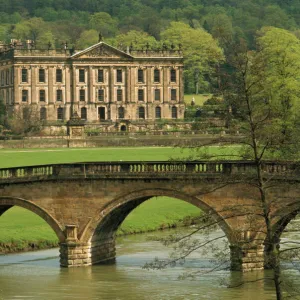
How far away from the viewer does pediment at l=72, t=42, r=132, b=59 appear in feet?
529

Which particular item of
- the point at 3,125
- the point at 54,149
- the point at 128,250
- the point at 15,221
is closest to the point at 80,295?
the point at 128,250

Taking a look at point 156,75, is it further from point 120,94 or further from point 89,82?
point 89,82

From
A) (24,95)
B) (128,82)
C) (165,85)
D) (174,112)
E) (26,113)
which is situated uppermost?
(128,82)

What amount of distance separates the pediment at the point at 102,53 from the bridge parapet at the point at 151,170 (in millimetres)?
95046

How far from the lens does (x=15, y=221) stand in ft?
246

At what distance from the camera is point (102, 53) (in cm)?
16188

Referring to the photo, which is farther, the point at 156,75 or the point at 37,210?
the point at 156,75

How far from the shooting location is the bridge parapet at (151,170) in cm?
5816

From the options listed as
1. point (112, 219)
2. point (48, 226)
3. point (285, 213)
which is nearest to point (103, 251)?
point (112, 219)

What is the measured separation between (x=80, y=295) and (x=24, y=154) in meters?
56.4

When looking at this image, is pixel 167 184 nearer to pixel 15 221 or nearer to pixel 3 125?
pixel 15 221

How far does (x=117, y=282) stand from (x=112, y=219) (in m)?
4.39

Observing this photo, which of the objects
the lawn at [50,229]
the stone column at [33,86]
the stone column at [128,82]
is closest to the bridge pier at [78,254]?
the lawn at [50,229]

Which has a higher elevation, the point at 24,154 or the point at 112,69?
the point at 112,69
